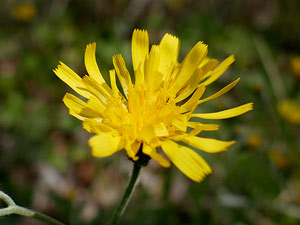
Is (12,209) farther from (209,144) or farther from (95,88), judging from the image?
(209,144)

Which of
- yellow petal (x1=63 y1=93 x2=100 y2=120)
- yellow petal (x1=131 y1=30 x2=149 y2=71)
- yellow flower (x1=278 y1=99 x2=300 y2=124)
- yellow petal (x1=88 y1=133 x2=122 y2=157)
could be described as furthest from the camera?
yellow flower (x1=278 y1=99 x2=300 y2=124)

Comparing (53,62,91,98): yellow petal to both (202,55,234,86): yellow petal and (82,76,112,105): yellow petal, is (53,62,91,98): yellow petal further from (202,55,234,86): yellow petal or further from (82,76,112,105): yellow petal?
(202,55,234,86): yellow petal

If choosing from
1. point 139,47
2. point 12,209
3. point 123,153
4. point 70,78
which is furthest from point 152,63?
point 123,153

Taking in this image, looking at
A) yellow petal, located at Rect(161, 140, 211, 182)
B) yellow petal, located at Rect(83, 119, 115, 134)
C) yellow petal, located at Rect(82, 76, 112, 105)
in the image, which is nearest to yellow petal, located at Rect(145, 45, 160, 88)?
yellow petal, located at Rect(82, 76, 112, 105)

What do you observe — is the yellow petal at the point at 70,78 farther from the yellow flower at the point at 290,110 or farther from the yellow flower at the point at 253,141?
the yellow flower at the point at 290,110

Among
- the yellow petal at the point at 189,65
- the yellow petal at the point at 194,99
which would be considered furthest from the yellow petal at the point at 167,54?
the yellow petal at the point at 194,99

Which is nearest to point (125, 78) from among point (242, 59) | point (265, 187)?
point (265, 187)
